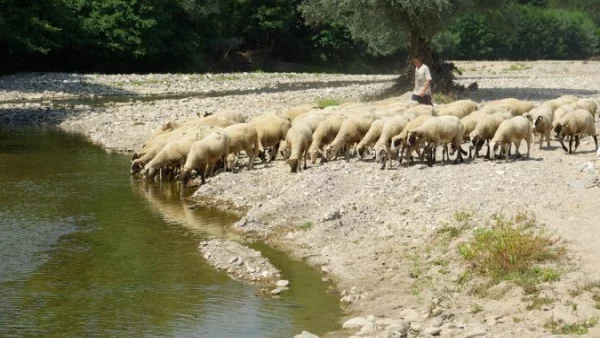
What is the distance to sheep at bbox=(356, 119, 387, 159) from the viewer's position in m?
20.6

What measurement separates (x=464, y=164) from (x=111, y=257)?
764 cm

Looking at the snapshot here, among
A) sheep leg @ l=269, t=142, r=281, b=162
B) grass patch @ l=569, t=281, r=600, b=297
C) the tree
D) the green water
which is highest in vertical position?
the tree

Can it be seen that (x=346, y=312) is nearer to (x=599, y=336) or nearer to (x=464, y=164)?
(x=599, y=336)

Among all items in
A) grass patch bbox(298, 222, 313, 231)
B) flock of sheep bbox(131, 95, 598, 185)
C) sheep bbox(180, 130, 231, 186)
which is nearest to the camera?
grass patch bbox(298, 222, 313, 231)

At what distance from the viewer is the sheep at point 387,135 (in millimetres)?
20000

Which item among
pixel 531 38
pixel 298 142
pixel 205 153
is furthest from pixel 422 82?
pixel 531 38

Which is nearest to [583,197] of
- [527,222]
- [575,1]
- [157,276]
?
[527,222]

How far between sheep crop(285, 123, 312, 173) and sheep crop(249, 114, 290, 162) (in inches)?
40.3

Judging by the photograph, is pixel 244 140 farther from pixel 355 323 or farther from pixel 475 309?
pixel 475 309

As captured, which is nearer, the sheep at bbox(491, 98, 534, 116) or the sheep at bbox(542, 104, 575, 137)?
the sheep at bbox(542, 104, 575, 137)

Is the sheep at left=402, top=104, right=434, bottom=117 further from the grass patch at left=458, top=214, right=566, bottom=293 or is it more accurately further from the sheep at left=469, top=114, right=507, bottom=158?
the grass patch at left=458, top=214, right=566, bottom=293

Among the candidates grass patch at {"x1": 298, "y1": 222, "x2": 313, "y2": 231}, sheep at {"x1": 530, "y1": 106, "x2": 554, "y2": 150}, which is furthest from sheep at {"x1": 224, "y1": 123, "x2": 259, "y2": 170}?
sheep at {"x1": 530, "y1": 106, "x2": 554, "y2": 150}

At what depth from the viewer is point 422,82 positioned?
24531mm

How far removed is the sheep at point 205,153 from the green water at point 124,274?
710mm
